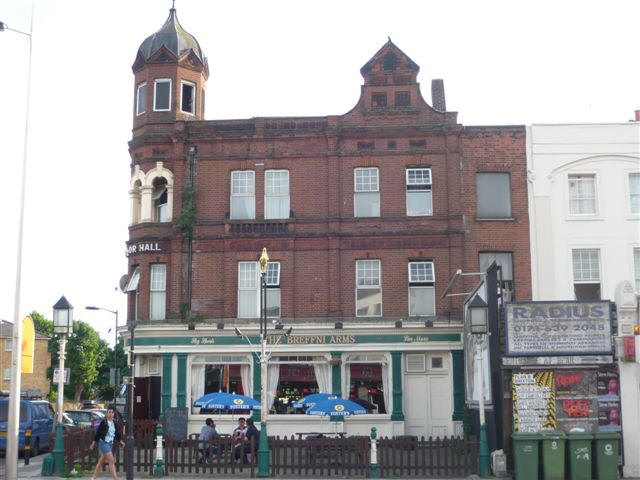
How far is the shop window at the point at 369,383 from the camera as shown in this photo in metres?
31.3

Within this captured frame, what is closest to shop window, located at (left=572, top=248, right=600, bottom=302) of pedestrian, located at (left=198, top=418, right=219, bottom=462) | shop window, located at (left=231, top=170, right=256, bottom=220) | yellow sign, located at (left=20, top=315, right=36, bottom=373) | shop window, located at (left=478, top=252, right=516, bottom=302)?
shop window, located at (left=478, top=252, right=516, bottom=302)

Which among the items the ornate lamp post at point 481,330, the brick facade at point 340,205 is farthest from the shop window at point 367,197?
the ornate lamp post at point 481,330

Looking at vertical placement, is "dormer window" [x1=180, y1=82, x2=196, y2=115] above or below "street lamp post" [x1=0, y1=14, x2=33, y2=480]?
above

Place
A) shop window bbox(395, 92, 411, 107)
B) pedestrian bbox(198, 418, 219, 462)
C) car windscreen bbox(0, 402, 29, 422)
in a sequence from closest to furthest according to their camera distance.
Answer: pedestrian bbox(198, 418, 219, 462) → car windscreen bbox(0, 402, 29, 422) → shop window bbox(395, 92, 411, 107)

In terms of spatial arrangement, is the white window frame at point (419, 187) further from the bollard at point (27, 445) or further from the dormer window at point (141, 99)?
the bollard at point (27, 445)

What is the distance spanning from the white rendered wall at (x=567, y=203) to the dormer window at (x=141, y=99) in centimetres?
1441

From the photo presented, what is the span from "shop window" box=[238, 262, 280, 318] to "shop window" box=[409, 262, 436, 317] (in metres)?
4.84

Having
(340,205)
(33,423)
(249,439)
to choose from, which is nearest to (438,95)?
(340,205)

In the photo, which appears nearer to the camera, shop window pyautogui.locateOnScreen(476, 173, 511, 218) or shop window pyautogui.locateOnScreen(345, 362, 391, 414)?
shop window pyautogui.locateOnScreen(345, 362, 391, 414)

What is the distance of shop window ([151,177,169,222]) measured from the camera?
3300cm

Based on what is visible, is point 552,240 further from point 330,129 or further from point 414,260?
point 330,129

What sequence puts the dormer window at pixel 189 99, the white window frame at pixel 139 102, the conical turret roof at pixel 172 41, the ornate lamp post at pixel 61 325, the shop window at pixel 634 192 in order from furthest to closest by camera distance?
the dormer window at pixel 189 99 → the white window frame at pixel 139 102 → the conical turret roof at pixel 172 41 → the shop window at pixel 634 192 → the ornate lamp post at pixel 61 325

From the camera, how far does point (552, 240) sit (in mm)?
31281

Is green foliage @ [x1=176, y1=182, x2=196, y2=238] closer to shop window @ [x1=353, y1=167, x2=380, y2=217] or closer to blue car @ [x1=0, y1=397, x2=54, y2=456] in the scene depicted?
shop window @ [x1=353, y1=167, x2=380, y2=217]
